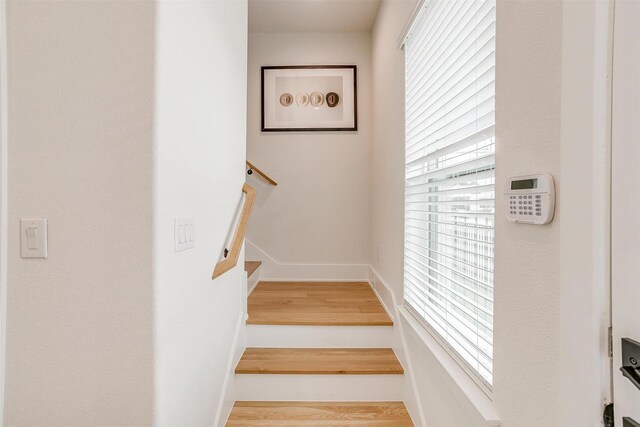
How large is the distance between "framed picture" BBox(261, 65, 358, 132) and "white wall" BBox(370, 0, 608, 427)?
2.57m

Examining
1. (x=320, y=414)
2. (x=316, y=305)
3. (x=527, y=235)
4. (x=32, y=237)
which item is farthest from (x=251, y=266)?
(x=527, y=235)

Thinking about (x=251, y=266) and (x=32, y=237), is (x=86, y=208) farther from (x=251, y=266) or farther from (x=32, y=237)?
(x=251, y=266)

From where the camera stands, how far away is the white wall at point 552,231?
0.63 metres

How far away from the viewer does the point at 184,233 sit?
3.98 ft

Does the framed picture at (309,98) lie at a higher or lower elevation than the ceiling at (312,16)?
lower

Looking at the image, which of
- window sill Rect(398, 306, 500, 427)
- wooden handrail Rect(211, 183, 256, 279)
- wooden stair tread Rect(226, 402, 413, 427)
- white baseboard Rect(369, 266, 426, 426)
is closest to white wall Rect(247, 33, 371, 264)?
white baseboard Rect(369, 266, 426, 426)

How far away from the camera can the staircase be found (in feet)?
6.12

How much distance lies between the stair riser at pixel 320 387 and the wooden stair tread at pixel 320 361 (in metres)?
0.04

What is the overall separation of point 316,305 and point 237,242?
3.32 ft

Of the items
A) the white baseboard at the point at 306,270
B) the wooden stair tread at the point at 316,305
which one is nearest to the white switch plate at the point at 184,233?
the wooden stair tread at the point at 316,305

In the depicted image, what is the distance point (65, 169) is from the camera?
1021 millimetres

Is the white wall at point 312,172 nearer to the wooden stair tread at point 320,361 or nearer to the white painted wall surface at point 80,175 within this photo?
the wooden stair tread at point 320,361

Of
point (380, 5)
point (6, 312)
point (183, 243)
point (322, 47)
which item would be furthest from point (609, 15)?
point (322, 47)

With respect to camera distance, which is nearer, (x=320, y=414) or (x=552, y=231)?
(x=552, y=231)
